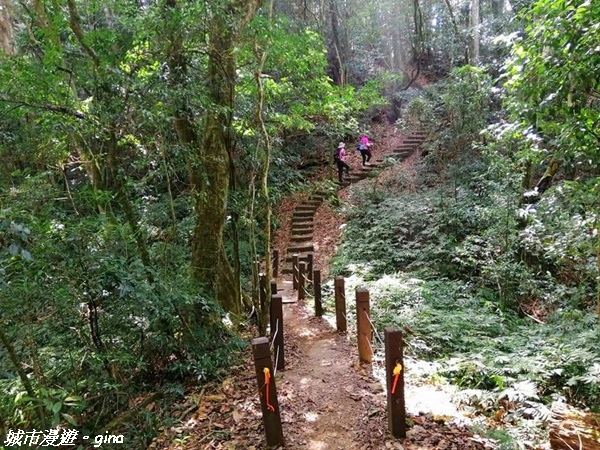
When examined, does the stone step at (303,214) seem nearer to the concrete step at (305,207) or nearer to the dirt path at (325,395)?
the concrete step at (305,207)

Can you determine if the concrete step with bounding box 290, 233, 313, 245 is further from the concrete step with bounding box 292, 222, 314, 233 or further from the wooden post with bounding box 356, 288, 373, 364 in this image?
the wooden post with bounding box 356, 288, 373, 364

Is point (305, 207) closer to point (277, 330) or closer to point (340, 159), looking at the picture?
point (340, 159)

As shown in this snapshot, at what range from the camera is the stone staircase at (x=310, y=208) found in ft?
42.0

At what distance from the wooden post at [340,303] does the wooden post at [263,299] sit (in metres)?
1.16

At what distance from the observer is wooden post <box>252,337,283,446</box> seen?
329 cm

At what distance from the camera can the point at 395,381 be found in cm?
324

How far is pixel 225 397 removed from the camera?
4594 mm

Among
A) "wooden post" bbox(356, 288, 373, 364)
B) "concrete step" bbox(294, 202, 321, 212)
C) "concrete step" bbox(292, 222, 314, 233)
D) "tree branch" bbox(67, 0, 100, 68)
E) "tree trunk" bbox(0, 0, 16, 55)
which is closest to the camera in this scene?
"tree branch" bbox(67, 0, 100, 68)

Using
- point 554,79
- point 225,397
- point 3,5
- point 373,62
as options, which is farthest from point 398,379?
point 373,62

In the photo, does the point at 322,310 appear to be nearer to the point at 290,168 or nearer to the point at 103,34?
the point at 103,34

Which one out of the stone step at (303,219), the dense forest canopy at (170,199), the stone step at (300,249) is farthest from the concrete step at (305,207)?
the dense forest canopy at (170,199)

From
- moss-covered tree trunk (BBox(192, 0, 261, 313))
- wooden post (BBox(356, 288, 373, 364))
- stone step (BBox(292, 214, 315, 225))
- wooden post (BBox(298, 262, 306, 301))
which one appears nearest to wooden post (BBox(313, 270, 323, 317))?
wooden post (BBox(298, 262, 306, 301))

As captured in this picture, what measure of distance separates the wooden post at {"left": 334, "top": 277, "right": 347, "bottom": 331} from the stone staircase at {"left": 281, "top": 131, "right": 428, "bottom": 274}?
3440 millimetres

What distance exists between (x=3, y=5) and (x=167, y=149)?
24.6 feet
